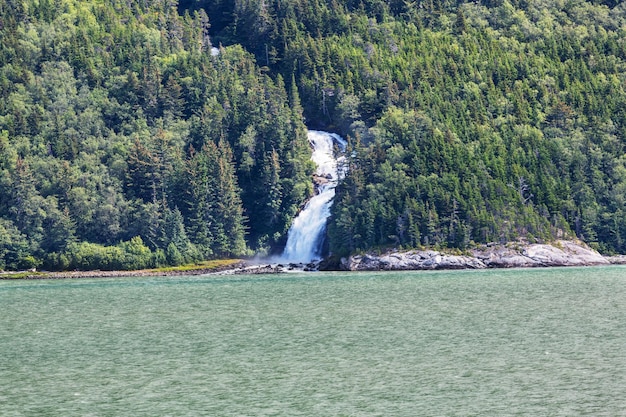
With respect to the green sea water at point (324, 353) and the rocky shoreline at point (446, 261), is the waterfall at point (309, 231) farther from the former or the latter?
the green sea water at point (324, 353)

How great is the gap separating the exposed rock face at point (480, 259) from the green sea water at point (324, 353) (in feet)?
157

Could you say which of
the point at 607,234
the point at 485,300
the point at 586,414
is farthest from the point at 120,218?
the point at 586,414

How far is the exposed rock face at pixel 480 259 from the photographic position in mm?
156625

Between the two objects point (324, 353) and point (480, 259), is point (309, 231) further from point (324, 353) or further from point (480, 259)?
point (324, 353)

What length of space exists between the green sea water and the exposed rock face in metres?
47.8

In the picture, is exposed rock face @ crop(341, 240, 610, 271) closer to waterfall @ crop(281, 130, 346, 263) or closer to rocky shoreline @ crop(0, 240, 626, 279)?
rocky shoreline @ crop(0, 240, 626, 279)

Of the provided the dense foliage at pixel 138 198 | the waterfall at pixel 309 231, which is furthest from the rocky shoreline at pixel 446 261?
the waterfall at pixel 309 231

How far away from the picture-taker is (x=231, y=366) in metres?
57.3

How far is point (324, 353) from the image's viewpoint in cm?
6116

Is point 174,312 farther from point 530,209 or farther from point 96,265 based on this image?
point 530,209

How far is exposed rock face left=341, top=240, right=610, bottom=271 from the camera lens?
514 feet

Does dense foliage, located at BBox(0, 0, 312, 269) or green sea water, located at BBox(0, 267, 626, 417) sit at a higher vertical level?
dense foliage, located at BBox(0, 0, 312, 269)

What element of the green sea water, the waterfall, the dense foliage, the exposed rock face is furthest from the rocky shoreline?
the green sea water

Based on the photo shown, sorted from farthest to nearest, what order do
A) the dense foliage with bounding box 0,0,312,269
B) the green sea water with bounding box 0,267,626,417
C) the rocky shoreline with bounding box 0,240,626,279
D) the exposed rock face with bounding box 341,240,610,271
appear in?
1. the dense foliage with bounding box 0,0,312,269
2. the rocky shoreline with bounding box 0,240,626,279
3. the exposed rock face with bounding box 341,240,610,271
4. the green sea water with bounding box 0,267,626,417
